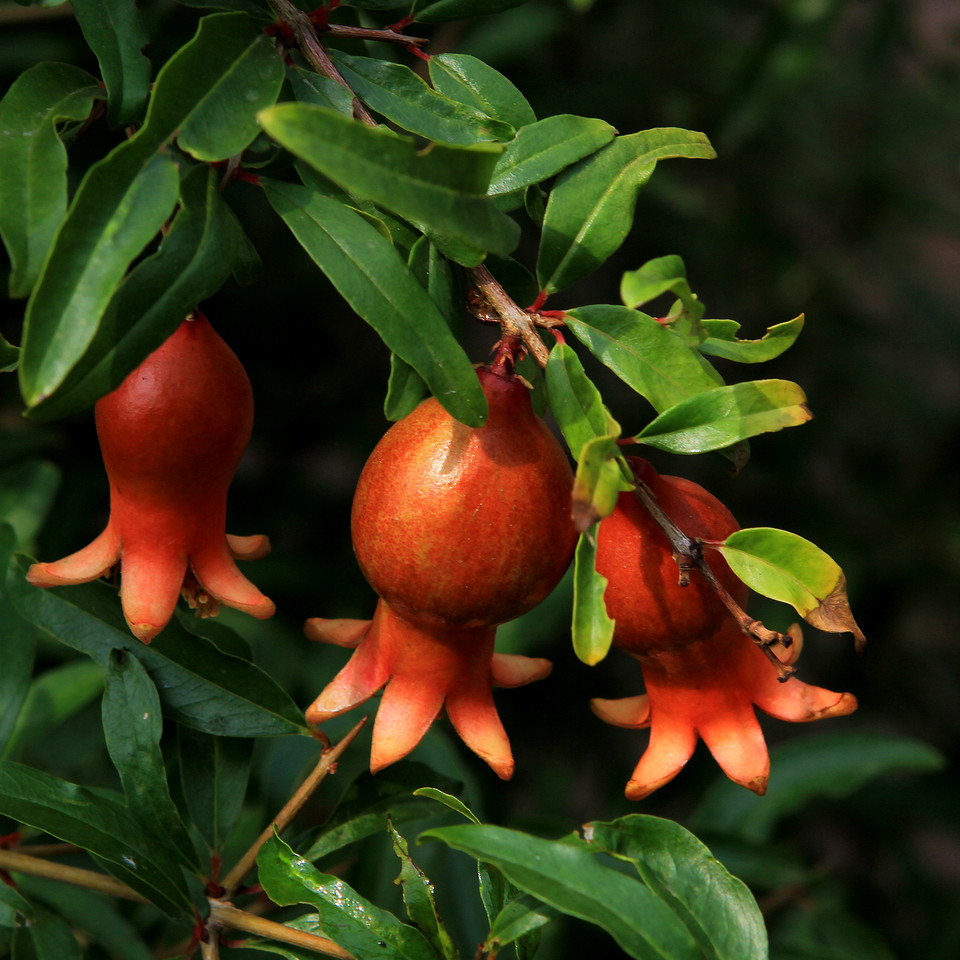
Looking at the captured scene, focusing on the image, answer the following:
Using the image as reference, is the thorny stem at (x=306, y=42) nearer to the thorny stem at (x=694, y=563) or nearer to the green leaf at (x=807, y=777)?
the thorny stem at (x=694, y=563)

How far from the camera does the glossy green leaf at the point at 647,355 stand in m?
0.67

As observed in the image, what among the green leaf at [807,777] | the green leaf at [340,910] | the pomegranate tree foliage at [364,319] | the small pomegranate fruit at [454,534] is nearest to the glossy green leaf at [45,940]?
the pomegranate tree foliage at [364,319]

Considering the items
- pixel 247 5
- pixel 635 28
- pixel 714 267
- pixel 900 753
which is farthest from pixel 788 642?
pixel 635 28

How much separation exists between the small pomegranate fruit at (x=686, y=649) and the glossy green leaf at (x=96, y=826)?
13.9 inches

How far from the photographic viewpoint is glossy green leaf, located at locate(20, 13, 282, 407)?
526 mm

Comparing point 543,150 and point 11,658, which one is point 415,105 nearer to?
point 543,150

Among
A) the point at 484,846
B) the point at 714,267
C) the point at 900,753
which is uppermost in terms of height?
the point at 484,846

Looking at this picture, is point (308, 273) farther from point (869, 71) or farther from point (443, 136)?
point (869, 71)

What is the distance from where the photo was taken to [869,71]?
Result: 6.98 ft

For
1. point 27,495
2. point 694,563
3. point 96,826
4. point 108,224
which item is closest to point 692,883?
point 694,563

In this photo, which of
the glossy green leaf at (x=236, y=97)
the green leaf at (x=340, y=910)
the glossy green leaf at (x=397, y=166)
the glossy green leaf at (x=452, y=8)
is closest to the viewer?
the glossy green leaf at (x=397, y=166)

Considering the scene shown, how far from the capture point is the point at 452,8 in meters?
0.81

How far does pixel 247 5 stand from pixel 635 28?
62.6 inches

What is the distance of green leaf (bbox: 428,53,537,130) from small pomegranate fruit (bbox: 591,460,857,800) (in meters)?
0.25
